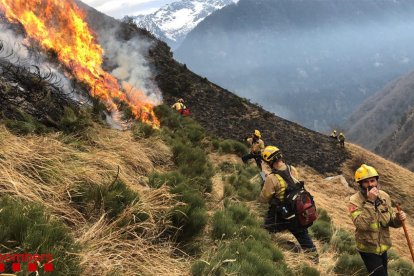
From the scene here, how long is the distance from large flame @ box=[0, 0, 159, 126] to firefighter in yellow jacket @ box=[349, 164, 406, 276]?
7.56 metres

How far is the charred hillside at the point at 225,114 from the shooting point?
862 inches

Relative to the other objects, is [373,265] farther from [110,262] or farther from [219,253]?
[110,262]

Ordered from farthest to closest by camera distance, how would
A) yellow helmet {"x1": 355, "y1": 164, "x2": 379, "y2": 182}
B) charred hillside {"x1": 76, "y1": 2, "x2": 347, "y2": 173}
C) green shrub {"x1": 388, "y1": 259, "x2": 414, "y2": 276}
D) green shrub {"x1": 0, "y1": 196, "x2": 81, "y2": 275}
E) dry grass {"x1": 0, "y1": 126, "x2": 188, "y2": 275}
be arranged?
charred hillside {"x1": 76, "y1": 2, "x2": 347, "y2": 173} → green shrub {"x1": 388, "y1": 259, "x2": 414, "y2": 276} → yellow helmet {"x1": 355, "y1": 164, "x2": 379, "y2": 182} → dry grass {"x1": 0, "y1": 126, "x2": 188, "y2": 275} → green shrub {"x1": 0, "y1": 196, "x2": 81, "y2": 275}

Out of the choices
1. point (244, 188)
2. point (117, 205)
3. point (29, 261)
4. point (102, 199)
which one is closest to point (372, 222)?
point (117, 205)

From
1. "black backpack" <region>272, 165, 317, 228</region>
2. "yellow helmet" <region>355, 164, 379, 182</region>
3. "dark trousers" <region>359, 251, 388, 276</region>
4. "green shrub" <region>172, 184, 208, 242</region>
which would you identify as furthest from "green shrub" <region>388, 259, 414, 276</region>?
"green shrub" <region>172, 184, 208, 242</region>

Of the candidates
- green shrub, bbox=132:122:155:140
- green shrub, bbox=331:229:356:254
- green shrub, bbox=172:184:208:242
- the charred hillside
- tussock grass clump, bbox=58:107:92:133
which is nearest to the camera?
green shrub, bbox=172:184:208:242

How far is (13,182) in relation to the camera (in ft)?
13.6

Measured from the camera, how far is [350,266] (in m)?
6.29

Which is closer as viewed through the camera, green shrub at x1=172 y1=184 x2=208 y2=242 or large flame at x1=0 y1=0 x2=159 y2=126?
green shrub at x1=172 y1=184 x2=208 y2=242

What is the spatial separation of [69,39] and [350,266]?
42.6ft

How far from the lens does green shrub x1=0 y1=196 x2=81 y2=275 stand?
119 inches

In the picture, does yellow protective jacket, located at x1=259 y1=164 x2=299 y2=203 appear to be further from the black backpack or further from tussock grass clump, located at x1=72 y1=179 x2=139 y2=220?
tussock grass clump, located at x1=72 y1=179 x2=139 y2=220

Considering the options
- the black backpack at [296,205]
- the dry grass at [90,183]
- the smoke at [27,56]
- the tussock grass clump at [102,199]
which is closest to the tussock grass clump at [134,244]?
the dry grass at [90,183]

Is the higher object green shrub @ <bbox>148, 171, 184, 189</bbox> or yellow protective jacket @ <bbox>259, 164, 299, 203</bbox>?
yellow protective jacket @ <bbox>259, 164, 299, 203</bbox>
